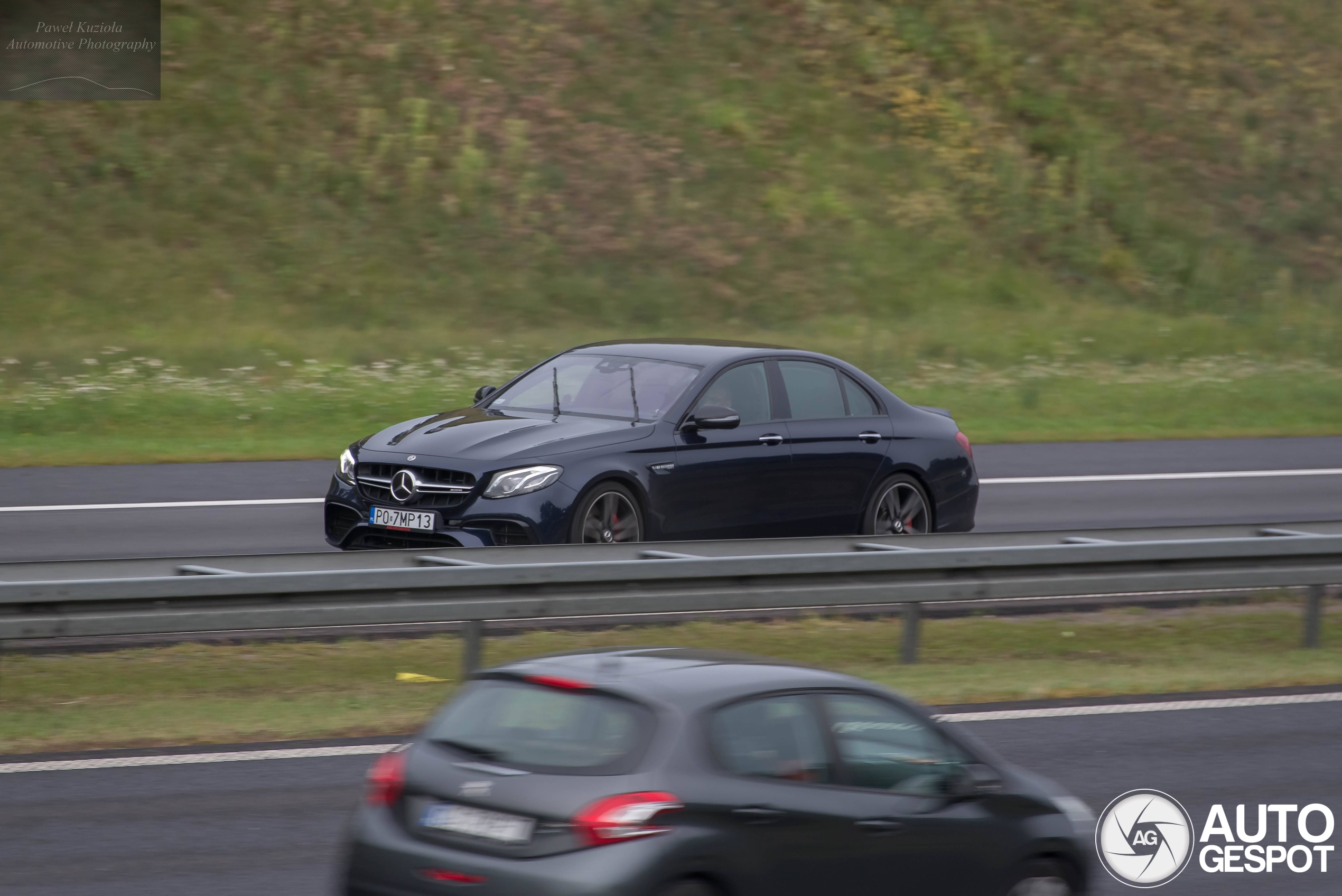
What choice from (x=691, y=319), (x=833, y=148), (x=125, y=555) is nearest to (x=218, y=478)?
(x=125, y=555)

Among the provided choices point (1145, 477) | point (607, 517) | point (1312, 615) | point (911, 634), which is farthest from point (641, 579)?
point (1145, 477)

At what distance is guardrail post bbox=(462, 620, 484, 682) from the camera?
9.58 meters

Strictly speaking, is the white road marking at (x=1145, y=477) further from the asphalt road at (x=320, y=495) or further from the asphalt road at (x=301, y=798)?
the asphalt road at (x=301, y=798)

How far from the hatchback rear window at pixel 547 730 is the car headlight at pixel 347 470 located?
6.46 metres

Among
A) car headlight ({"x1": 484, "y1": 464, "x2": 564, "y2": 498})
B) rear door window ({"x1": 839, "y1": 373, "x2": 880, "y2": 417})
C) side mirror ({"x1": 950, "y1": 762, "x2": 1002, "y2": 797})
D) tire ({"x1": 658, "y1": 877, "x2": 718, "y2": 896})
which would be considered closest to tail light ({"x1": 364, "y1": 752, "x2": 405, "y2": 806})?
tire ({"x1": 658, "y1": 877, "x2": 718, "y2": 896})

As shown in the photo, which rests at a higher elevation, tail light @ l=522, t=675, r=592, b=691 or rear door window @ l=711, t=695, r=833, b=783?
tail light @ l=522, t=675, r=592, b=691

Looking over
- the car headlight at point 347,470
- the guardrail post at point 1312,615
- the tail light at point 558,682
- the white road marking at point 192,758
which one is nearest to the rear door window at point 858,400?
the guardrail post at point 1312,615

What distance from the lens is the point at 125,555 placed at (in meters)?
13.4

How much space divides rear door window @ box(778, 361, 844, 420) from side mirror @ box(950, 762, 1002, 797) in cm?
714

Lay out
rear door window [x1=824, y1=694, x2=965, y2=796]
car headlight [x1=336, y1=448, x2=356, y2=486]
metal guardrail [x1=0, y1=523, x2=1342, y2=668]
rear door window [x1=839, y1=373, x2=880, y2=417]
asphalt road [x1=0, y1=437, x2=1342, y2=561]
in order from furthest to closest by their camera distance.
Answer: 1. asphalt road [x1=0, y1=437, x2=1342, y2=561]
2. rear door window [x1=839, y1=373, x2=880, y2=417]
3. car headlight [x1=336, y1=448, x2=356, y2=486]
4. metal guardrail [x1=0, y1=523, x2=1342, y2=668]
5. rear door window [x1=824, y1=694, x2=965, y2=796]

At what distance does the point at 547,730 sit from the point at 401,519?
6.27 metres

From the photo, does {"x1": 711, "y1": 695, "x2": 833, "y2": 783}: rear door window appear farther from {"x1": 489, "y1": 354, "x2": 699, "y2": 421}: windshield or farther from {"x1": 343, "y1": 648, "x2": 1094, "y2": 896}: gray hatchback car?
{"x1": 489, "y1": 354, "x2": 699, "y2": 421}: windshield

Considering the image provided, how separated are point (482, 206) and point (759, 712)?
25.1 m

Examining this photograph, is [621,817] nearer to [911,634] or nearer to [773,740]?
[773,740]
